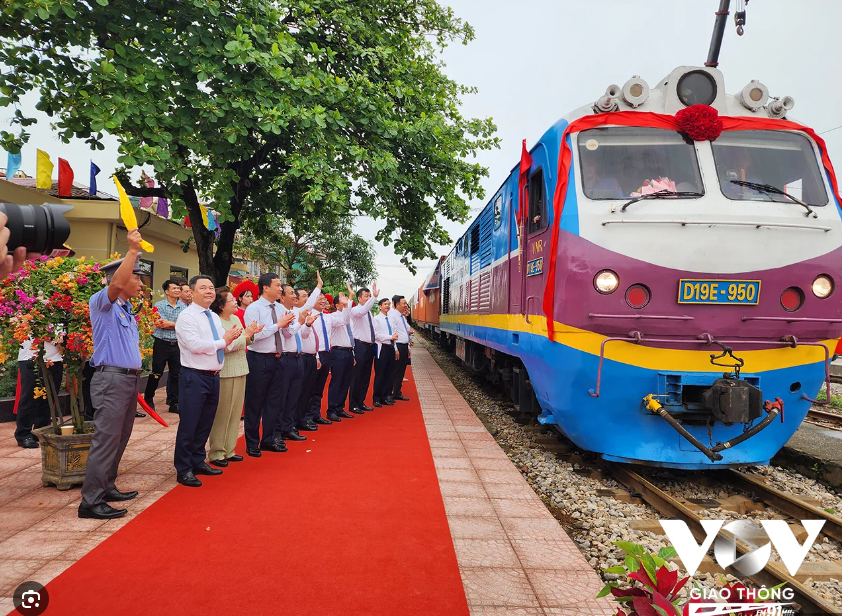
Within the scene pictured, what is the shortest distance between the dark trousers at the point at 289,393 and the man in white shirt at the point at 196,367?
4.39ft

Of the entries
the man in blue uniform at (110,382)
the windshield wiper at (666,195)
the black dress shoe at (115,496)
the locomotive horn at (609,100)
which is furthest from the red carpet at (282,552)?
the locomotive horn at (609,100)

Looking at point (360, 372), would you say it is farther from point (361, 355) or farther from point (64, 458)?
point (64, 458)

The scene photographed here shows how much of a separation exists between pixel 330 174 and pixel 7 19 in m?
4.92

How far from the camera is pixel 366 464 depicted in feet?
18.4

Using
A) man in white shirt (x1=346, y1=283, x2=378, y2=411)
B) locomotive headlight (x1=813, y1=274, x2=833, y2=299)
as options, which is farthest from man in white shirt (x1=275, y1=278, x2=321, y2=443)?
locomotive headlight (x1=813, y1=274, x2=833, y2=299)

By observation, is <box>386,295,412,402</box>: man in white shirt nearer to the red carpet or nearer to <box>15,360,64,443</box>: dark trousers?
the red carpet

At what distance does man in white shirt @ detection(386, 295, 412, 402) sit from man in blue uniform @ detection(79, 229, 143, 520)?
18.2ft

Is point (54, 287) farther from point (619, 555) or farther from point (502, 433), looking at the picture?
point (502, 433)

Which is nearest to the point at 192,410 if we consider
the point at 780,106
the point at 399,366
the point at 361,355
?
the point at 361,355

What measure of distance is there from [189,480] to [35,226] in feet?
10.7

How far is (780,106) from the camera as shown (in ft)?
16.7

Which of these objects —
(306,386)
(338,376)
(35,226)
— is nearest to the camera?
(35,226)

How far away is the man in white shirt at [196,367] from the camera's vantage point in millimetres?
4773

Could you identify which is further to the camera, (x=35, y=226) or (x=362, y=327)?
(x=362, y=327)
